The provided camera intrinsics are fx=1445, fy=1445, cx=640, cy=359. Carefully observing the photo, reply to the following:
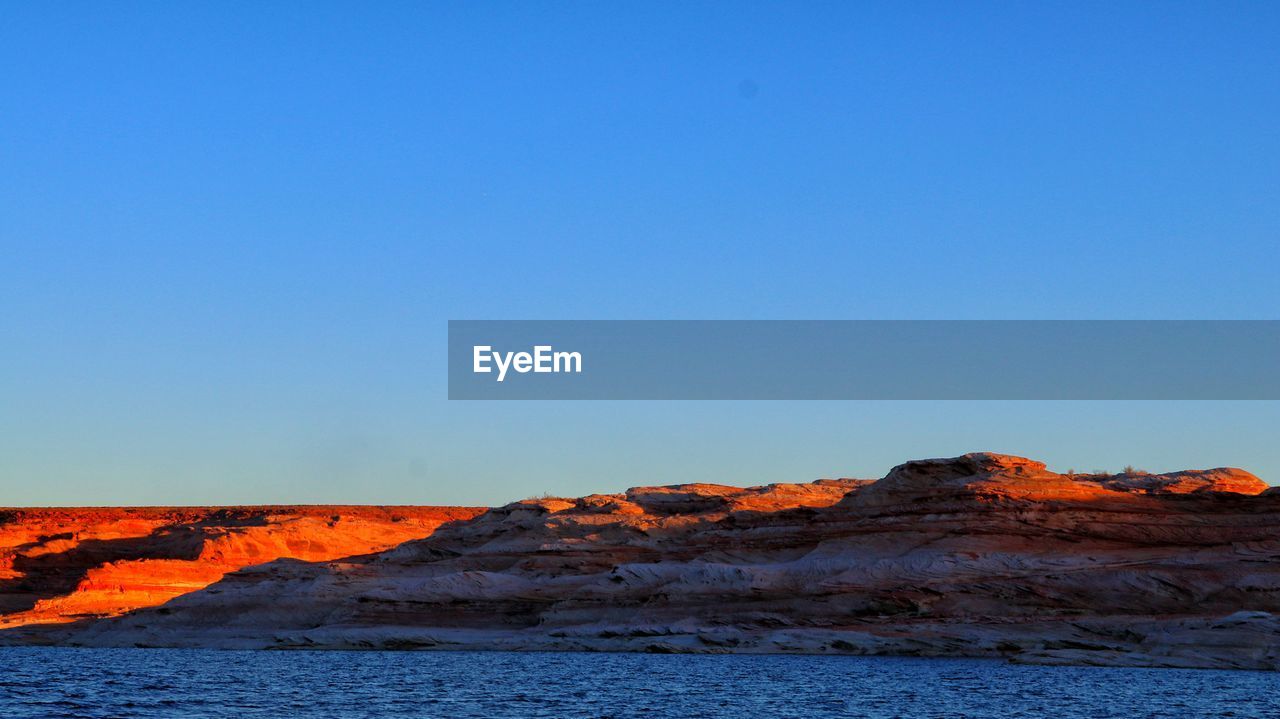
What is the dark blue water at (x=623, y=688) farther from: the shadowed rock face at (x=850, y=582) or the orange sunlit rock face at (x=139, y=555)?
the orange sunlit rock face at (x=139, y=555)

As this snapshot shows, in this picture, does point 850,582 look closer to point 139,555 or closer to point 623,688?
point 623,688

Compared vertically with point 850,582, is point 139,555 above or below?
above

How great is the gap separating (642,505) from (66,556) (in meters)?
47.2

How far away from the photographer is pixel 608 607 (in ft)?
220

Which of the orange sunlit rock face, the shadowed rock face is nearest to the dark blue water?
the shadowed rock face

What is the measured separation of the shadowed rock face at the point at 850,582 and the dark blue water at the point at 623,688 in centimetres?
203

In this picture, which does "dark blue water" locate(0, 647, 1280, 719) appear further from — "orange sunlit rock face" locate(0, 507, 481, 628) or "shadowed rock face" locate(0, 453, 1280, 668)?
"orange sunlit rock face" locate(0, 507, 481, 628)

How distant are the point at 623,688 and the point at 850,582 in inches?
718

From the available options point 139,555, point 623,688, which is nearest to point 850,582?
point 623,688

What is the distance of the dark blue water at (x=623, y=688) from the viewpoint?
1563 inches

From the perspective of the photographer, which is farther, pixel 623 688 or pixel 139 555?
pixel 139 555

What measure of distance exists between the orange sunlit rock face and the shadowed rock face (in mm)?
4901

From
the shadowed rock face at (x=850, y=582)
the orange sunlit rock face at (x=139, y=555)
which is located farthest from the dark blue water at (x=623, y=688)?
the orange sunlit rock face at (x=139, y=555)

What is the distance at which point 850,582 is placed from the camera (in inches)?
2431
